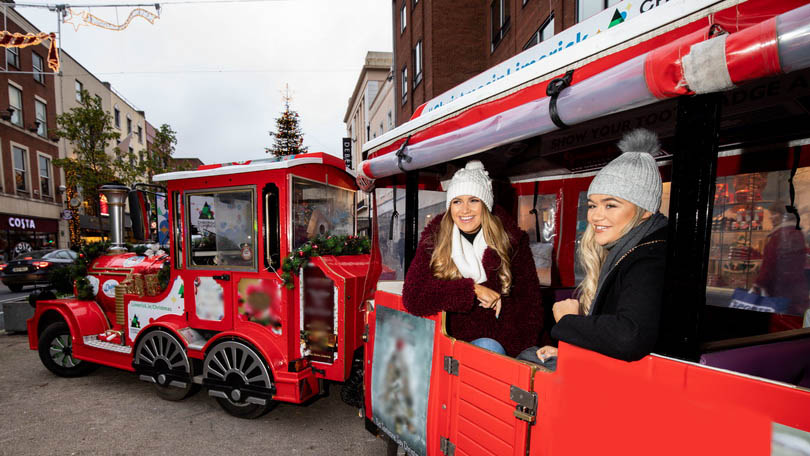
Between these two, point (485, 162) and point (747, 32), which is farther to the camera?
point (485, 162)

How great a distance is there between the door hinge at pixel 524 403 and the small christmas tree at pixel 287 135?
1721cm

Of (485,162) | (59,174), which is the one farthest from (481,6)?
(59,174)

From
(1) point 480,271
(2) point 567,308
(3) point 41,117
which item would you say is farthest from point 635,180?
(3) point 41,117

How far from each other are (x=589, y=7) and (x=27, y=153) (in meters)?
27.1

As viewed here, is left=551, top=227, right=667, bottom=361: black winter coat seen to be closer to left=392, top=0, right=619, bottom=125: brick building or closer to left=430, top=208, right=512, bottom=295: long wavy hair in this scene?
left=430, top=208, right=512, bottom=295: long wavy hair

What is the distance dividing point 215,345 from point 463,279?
2.83m

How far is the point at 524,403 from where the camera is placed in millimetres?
1650

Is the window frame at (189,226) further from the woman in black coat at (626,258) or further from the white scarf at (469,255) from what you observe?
the woman in black coat at (626,258)

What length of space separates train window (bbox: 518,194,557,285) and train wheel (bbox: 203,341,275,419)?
316cm

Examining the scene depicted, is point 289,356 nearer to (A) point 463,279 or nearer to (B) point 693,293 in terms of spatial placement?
(A) point 463,279

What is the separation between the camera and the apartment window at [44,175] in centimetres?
2006

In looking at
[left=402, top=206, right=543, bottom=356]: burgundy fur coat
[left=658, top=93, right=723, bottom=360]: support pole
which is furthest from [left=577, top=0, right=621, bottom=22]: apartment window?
[left=658, top=93, right=723, bottom=360]: support pole

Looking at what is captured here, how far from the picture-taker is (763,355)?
1661mm

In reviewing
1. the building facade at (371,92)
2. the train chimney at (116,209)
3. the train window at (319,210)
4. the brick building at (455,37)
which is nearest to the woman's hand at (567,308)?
the train window at (319,210)
